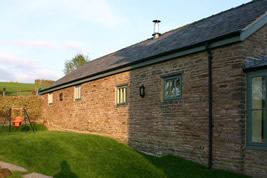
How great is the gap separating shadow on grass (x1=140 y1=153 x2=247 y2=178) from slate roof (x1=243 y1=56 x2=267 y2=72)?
9.54 ft

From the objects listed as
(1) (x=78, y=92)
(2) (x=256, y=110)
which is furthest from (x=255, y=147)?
(1) (x=78, y=92)

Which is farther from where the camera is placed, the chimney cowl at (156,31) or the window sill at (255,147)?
the chimney cowl at (156,31)

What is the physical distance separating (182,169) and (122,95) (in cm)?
557

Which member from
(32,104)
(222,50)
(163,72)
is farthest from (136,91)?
(32,104)

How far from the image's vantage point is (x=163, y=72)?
10734mm

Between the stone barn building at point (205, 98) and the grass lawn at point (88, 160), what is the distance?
73cm

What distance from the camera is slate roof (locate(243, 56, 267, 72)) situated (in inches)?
302

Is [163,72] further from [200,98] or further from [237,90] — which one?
[237,90]

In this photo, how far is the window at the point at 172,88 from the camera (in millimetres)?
10070

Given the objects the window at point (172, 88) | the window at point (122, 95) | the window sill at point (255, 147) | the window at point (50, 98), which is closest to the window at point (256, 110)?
the window sill at point (255, 147)

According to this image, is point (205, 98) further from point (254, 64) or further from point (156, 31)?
point (156, 31)

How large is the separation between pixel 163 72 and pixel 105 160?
12.7 ft

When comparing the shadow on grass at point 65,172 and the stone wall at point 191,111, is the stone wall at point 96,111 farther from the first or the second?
the shadow on grass at point 65,172

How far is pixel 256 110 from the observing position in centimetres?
777
